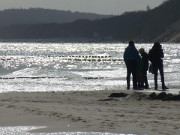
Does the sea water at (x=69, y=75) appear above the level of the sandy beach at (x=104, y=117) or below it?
below

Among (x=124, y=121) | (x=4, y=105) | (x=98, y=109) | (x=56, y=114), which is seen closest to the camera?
(x=124, y=121)

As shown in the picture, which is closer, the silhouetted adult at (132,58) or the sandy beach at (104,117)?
the sandy beach at (104,117)

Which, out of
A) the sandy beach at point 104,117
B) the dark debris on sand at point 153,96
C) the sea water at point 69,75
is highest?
the sandy beach at point 104,117

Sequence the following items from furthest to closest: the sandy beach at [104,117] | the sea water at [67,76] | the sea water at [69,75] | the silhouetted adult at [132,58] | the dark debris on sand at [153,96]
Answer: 1. the sea water at [69,75]
2. the sea water at [67,76]
3. the silhouetted adult at [132,58]
4. the dark debris on sand at [153,96]
5. the sandy beach at [104,117]

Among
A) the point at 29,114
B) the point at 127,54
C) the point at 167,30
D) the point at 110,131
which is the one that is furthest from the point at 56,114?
the point at 167,30

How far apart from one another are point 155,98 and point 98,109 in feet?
8.75

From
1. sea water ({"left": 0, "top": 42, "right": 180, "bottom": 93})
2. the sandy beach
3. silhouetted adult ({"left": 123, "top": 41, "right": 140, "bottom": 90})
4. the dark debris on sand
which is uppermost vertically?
silhouetted adult ({"left": 123, "top": 41, "right": 140, "bottom": 90})

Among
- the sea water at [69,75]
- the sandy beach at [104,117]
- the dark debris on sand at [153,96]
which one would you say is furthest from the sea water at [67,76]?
the dark debris on sand at [153,96]

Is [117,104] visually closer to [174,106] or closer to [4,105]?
[174,106]

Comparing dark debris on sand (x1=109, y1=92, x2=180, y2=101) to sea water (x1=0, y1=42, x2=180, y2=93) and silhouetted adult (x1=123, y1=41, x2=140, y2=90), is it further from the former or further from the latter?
silhouetted adult (x1=123, y1=41, x2=140, y2=90)

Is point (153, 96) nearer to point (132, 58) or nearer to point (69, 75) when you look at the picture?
point (132, 58)

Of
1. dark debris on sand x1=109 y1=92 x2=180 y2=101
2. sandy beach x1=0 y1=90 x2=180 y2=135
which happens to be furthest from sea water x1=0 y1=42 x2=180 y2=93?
sandy beach x1=0 y1=90 x2=180 y2=135

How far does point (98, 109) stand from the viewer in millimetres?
11023

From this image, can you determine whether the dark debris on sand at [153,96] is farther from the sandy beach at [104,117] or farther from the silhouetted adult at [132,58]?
the silhouetted adult at [132,58]
